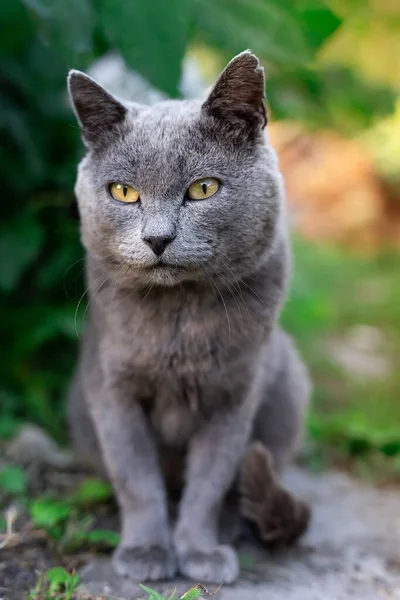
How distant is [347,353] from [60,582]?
8.01ft

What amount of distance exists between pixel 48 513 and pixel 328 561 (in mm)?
688

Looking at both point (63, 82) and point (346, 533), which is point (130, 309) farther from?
point (63, 82)

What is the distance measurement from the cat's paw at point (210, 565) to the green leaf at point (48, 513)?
31cm

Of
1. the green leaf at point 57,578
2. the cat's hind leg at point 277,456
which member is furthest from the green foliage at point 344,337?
the green leaf at point 57,578

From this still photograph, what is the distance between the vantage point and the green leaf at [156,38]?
65.9 inches

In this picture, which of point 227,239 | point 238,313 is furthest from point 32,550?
point 227,239

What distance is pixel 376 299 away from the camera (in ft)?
14.8

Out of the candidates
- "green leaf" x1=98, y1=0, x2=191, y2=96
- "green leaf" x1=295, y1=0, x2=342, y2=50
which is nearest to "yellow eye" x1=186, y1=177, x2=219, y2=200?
"green leaf" x1=98, y1=0, x2=191, y2=96

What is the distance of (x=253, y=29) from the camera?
5.91 ft

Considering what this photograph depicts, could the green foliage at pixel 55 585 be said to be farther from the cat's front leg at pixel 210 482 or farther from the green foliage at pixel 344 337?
the green foliage at pixel 344 337

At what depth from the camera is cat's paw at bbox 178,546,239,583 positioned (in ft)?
4.98

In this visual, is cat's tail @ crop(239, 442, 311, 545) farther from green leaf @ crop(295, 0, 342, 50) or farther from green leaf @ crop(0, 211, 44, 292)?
green leaf @ crop(295, 0, 342, 50)

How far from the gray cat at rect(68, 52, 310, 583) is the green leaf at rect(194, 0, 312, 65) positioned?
34 cm

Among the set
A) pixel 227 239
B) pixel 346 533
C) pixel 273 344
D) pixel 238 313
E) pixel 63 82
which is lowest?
pixel 346 533
